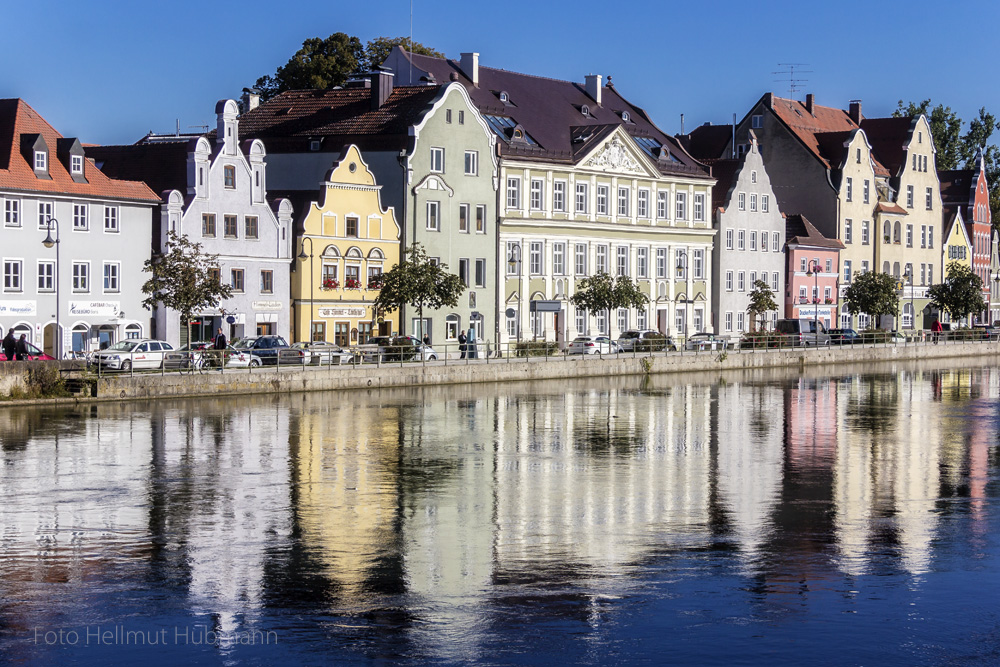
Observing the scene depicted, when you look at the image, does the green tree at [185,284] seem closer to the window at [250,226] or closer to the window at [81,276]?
the window at [81,276]

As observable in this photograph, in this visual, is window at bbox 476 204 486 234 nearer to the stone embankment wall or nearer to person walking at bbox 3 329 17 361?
the stone embankment wall

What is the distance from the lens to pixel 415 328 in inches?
3041

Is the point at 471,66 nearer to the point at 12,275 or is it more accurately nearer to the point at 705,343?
the point at 705,343

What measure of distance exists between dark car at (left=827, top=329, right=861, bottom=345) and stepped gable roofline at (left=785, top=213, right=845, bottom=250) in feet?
46.1

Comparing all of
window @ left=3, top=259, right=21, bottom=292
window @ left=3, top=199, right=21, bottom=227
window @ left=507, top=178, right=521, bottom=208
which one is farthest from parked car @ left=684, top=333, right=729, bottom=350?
window @ left=3, top=199, right=21, bottom=227

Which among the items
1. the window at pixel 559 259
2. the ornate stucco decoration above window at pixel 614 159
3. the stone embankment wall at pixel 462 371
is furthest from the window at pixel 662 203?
the stone embankment wall at pixel 462 371

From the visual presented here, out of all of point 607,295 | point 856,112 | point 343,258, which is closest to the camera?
point 343,258

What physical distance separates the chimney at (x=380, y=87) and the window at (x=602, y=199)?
614 inches

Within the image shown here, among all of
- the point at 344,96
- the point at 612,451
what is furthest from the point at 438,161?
the point at 612,451

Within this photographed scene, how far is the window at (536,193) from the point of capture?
84.2 metres

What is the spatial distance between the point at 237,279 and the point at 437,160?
15218 millimetres

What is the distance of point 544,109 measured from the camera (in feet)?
292

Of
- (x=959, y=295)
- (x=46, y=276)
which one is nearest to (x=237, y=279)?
(x=46, y=276)

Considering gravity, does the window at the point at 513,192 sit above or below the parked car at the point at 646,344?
above
